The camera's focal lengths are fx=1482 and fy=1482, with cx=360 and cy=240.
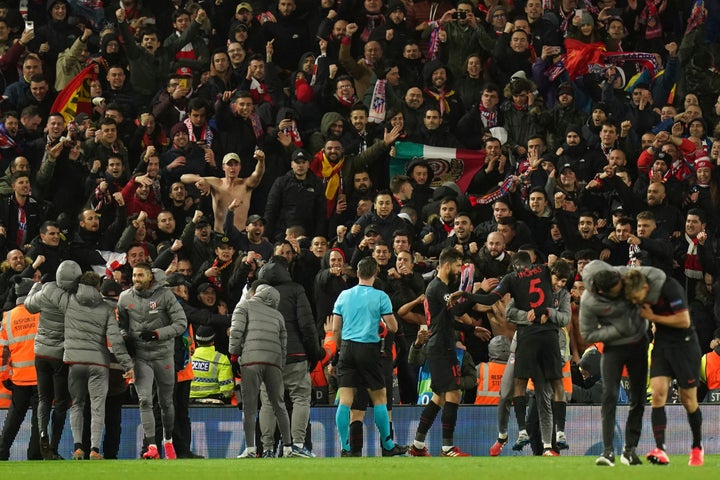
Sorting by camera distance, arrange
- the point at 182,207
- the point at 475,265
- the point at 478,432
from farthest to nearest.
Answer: the point at 182,207, the point at 475,265, the point at 478,432

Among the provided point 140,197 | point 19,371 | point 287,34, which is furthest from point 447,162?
point 19,371

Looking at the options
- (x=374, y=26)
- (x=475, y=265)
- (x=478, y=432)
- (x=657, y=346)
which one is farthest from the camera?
(x=374, y=26)

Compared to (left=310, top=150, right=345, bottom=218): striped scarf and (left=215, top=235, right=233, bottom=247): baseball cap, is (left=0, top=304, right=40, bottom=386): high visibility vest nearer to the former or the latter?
(left=215, top=235, right=233, bottom=247): baseball cap

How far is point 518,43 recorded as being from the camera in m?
22.5

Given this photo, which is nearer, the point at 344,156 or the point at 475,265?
the point at 475,265

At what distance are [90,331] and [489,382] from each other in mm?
4726

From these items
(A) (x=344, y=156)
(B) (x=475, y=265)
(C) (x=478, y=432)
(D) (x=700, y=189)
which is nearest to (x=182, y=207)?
(A) (x=344, y=156)

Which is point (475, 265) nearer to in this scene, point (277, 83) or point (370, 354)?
point (370, 354)

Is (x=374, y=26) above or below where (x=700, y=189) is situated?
above

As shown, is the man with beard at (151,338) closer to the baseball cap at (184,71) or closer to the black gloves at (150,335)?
the black gloves at (150,335)

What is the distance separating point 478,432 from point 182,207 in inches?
224

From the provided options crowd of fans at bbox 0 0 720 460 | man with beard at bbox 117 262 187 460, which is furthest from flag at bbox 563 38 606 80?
man with beard at bbox 117 262 187 460

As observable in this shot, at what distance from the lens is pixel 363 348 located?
1528 centimetres

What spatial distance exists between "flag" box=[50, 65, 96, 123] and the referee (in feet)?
26.1
